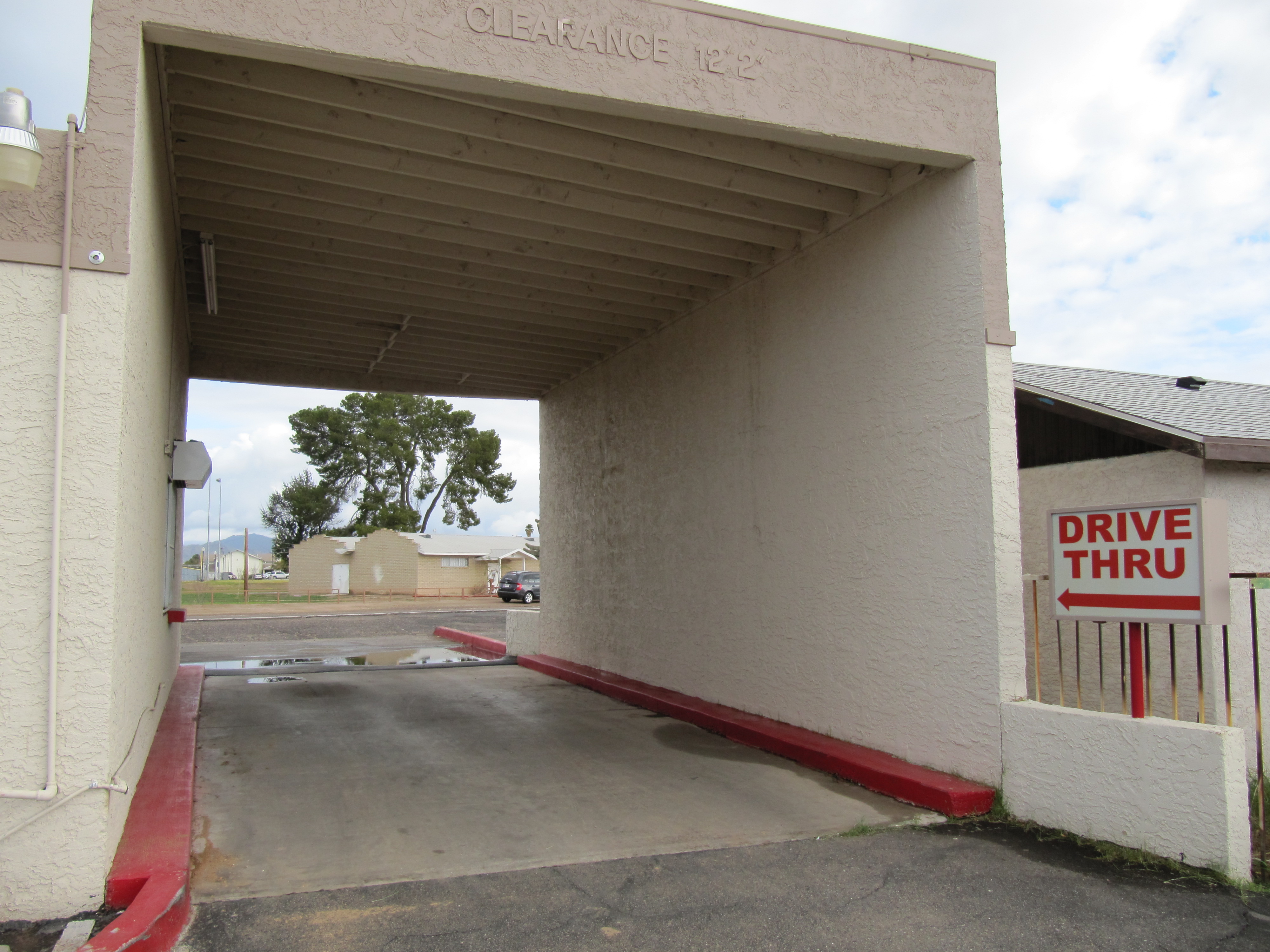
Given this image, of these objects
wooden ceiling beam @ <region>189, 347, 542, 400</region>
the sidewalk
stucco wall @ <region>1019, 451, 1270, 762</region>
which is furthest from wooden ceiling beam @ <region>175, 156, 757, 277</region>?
the sidewalk

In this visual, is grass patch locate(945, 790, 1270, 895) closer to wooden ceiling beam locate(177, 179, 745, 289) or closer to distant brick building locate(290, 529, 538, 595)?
wooden ceiling beam locate(177, 179, 745, 289)

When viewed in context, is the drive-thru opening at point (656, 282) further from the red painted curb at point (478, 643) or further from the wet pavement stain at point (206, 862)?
the red painted curb at point (478, 643)

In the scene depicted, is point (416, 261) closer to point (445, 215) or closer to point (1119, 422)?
point (445, 215)

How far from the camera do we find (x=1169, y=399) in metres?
8.55

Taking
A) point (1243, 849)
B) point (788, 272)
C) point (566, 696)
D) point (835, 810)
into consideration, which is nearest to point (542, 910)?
point (835, 810)

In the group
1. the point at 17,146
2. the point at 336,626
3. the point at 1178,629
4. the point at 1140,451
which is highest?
the point at 17,146

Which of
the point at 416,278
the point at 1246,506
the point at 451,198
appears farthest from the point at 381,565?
the point at 1246,506

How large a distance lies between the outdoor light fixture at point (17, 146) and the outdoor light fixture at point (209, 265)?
3.80m

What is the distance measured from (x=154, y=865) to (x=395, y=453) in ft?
180

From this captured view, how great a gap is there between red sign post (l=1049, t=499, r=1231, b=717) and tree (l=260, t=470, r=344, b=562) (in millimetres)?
55704

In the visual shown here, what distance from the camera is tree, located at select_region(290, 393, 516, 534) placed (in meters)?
57.2

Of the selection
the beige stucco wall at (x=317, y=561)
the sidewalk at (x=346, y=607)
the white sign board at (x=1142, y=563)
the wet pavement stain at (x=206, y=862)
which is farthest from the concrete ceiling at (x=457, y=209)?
the beige stucco wall at (x=317, y=561)

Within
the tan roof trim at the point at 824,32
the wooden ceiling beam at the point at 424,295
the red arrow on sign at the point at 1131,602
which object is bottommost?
the red arrow on sign at the point at 1131,602

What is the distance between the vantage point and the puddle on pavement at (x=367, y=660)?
14.2 meters
